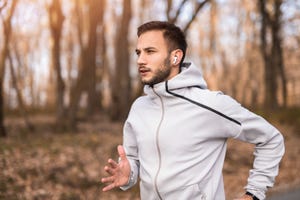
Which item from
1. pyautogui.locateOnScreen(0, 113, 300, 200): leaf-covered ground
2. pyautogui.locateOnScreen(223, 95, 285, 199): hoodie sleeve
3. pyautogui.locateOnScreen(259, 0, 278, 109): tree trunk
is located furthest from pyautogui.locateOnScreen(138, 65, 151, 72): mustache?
pyautogui.locateOnScreen(259, 0, 278, 109): tree trunk

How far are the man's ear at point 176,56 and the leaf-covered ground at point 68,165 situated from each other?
5.55 meters

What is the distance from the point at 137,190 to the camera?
910cm

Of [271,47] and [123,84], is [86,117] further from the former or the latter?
[271,47]

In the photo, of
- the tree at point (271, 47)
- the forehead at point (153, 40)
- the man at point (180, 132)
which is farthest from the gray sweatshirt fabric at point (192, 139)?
the tree at point (271, 47)

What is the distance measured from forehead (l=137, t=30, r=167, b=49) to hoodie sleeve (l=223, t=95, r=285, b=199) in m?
0.52

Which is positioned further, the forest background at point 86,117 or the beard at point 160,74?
the forest background at point 86,117

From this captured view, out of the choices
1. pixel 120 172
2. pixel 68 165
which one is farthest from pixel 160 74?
pixel 68 165

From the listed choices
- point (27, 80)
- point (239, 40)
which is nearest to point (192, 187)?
point (239, 40)

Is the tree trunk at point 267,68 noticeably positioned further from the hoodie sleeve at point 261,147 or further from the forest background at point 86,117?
the hoodie sleeve at point 261,147

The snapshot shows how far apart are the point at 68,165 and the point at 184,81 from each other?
7.23 m

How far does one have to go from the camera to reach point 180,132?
2729mm

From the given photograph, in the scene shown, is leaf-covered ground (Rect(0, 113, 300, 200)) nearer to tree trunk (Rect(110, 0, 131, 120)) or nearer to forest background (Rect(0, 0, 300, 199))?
forest background (Rect(0, 0, 300, 199))

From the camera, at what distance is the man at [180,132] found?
2723 millimetres

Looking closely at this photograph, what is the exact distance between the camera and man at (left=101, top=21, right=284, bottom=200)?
272 centimetres
